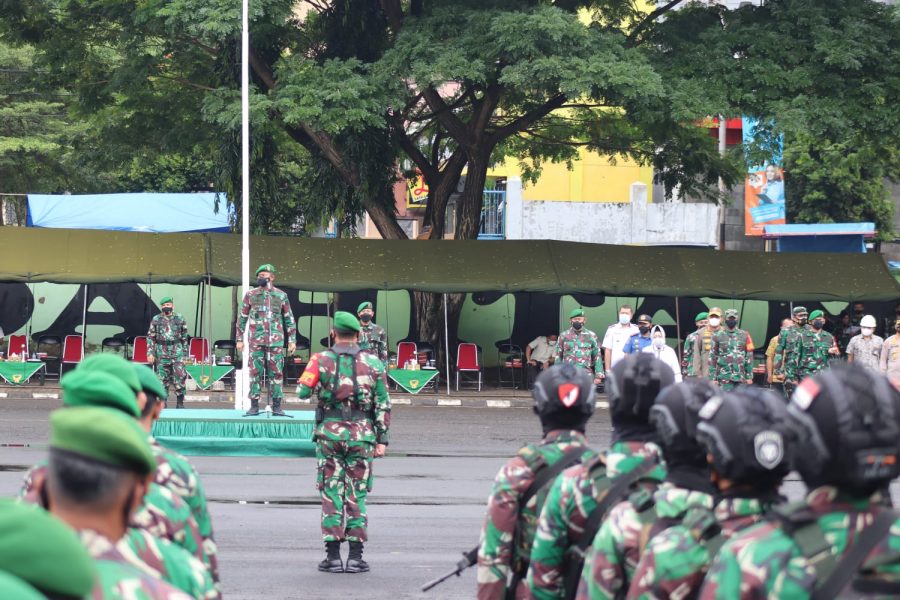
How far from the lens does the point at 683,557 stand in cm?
394

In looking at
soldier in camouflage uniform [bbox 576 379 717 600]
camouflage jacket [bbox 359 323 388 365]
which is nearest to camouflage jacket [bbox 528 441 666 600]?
soldier in camouflage uniform [bbox 576 379 717 600]

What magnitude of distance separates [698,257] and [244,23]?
36.2ft

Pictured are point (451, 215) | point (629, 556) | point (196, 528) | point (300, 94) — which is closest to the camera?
point (629, 556)

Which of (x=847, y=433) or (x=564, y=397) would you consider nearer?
(x=847, y=433)

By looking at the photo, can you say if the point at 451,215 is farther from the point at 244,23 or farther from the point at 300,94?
the point at 244,23

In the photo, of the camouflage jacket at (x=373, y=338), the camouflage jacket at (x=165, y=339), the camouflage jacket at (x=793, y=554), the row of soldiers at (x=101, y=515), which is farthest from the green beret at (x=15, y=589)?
the camouflage jacket at (x=165, y=339)

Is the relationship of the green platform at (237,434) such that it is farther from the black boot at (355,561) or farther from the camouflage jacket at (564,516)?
the camouflage jacket at (564,516)

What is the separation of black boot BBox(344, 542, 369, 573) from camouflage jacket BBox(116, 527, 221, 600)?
6.10 metres

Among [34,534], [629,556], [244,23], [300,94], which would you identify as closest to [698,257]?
[300,94]

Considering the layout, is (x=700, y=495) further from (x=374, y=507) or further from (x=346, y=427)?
(x=374, y=507)

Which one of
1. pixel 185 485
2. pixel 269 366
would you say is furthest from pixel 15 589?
pixel 269 366

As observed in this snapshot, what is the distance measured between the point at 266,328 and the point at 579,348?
5811 millimetres

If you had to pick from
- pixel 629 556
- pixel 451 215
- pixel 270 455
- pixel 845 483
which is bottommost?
pixel 270 455

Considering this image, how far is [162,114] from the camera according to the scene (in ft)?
95.5
